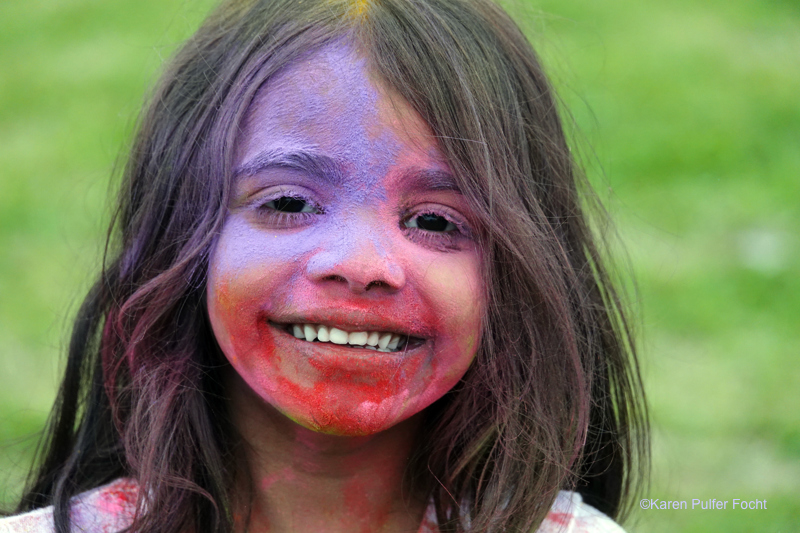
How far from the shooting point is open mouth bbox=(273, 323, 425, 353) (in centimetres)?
182

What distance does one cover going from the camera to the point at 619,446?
7.65 feet

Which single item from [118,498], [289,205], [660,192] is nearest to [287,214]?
[289,205]

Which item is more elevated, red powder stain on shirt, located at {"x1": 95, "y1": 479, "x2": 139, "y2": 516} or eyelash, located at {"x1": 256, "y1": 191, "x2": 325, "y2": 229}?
eyelash, located at {"x1": 256, "y1": 191, "x2": 325, "y2": 229}

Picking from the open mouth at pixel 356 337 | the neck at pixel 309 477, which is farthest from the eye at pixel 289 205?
the neck at pixel 309 477

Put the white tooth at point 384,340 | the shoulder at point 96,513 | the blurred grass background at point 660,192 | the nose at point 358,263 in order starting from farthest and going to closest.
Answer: the blurred grass background at point 660,192
the shoulder at point 96,513
the white tooth at point 384,340
the nose at point 358,263

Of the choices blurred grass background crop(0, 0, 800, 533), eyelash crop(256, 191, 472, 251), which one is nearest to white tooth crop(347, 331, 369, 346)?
eyelash crop(256, 191, 472, 251)

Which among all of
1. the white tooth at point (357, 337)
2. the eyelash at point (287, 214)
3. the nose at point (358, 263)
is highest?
the eyelash at point (287, 214)

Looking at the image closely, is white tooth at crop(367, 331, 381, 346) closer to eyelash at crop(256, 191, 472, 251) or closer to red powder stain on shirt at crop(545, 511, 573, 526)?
eyelash at crop(256, 191, 472, 251)

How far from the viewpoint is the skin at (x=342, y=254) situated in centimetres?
179

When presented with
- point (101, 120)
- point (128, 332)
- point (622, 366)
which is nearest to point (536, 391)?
point (622, 366)

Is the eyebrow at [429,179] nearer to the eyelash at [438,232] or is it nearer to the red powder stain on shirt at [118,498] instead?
the eyelash at [438,232]

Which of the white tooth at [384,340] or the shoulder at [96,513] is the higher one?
the white tooth at [384,340]

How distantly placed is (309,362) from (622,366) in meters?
0.86

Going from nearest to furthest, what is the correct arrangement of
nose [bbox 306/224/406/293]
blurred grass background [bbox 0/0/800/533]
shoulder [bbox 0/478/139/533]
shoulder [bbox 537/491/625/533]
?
nose [bbox 306/224/406/293]
shoulder [bbox 0/478/139/533]
shoulder [bbox 537/491/625/533]
blurred grass background [bbox 0/0/800/533]
